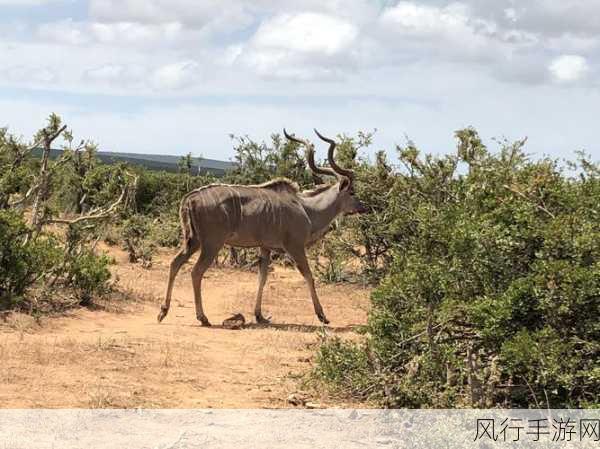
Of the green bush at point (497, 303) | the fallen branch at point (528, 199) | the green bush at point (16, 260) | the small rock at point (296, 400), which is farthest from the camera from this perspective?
the green bush at point (16, 260)

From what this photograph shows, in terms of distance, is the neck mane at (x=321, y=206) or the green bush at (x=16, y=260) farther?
the neck mane at (x=321, y=206)

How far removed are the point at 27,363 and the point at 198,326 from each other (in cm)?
314

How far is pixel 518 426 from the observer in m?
4.87

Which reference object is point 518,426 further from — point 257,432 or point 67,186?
point 67,186

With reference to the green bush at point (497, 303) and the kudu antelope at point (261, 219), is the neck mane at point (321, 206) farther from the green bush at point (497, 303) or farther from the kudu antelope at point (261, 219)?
the green bush at point (497, 303)

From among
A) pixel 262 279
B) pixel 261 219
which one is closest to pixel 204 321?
pixel 262 279

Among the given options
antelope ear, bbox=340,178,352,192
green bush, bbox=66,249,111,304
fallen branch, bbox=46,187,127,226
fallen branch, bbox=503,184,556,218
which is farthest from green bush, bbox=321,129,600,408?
fallen branch, bbox=46,187,127,226

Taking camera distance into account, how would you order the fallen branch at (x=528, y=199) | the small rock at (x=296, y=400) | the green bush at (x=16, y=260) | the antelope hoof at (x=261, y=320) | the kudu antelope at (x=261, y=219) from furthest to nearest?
the antelope hoof at (x=261, y=320) → the kudu antelope at (x=261, y=219) → the green bush at (x=16, y=260) → the small rock at (x=296, y=400) → the fallen branch at (x=528, y=199)

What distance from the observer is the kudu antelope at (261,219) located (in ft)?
32.5

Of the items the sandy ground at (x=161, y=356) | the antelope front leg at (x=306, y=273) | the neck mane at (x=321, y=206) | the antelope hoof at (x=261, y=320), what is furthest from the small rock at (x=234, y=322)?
the neck mane at (x=321, y=206)

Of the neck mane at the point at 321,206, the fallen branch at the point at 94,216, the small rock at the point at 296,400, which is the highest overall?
the neck mane at the point at 321,206

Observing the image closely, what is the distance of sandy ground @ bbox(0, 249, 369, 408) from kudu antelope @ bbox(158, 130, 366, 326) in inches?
27.8

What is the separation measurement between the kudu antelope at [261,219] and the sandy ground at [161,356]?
0.71 metres

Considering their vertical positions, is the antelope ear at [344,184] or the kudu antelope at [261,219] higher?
the antelope ear at [344,184]
